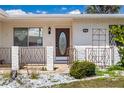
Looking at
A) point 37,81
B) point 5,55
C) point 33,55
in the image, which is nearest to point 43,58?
point 33,55

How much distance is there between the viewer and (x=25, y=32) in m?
18.7

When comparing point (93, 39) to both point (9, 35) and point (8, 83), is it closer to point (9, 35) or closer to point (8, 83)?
point (9, 35)

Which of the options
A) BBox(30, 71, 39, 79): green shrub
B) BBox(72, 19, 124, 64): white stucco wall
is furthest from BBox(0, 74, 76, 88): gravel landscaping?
BBox(72, 19, 124, 64): white stucco wall

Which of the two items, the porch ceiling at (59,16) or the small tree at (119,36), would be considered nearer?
the small tree at (119,36)

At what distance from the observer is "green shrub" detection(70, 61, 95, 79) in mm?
12914

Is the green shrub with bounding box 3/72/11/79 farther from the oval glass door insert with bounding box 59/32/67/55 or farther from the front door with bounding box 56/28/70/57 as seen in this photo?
the oval glass door insert with bounding box 59/32/67/55

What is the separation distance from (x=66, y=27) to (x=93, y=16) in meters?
2.87

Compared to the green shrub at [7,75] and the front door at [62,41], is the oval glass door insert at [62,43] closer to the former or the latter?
the front door at [62,41]

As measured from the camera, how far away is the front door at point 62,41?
747 inches

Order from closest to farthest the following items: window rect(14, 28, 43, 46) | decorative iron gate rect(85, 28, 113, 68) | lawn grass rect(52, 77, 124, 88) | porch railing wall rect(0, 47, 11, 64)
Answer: lawn grass rect(52, 77, 124, 88) < decorative iron gate rect(85, 28, 113, 68) < porch railing wall rect(0, 47, 11, 64) < window rect(14, 28, 43, 46)

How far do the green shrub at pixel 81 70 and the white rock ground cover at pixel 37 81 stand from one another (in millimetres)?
252

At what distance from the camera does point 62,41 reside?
19047mm

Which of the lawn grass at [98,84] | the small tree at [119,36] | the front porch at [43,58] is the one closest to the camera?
the lawn grass at [98,84]

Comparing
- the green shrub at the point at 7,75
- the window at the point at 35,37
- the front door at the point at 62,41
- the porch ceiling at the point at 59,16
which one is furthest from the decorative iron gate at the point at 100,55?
the green shrub at the point at 7,75
